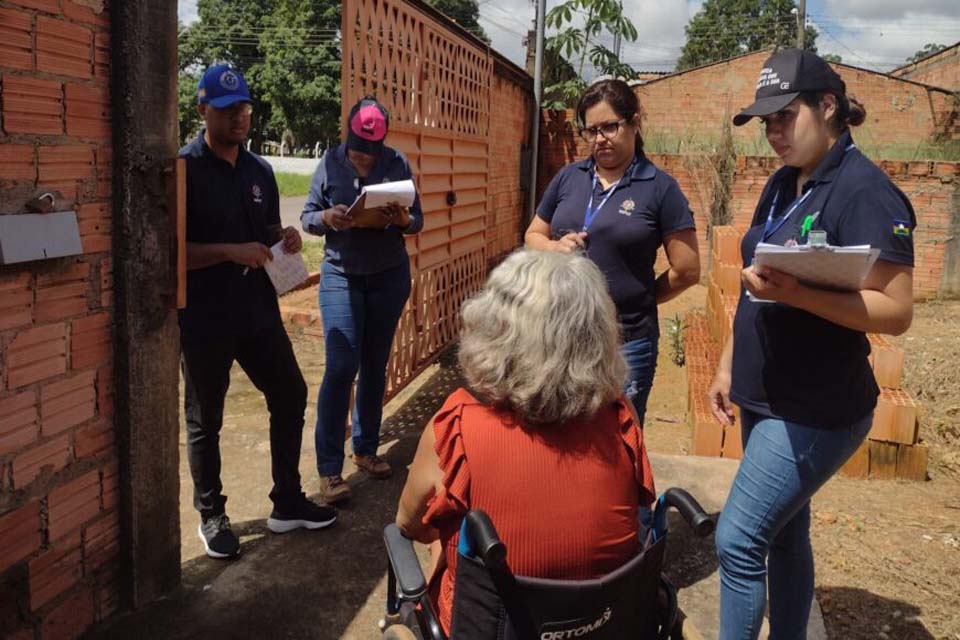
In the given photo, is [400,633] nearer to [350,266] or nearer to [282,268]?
[282,268]

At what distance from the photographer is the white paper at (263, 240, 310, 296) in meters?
2.99

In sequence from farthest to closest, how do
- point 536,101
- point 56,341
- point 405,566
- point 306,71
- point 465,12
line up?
point 465,12 → point 306,71 → point 536,101 → point 56,341 → point 405,566

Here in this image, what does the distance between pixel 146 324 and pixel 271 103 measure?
38.5 meters

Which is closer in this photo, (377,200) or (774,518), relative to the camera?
(774,518)

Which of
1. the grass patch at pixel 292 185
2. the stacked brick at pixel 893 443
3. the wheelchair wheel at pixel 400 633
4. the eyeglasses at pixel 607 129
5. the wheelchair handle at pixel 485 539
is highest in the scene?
the grass patch at pixel 292 185

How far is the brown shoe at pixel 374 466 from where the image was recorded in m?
3.90

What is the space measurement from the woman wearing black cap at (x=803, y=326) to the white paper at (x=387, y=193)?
5.28 feet

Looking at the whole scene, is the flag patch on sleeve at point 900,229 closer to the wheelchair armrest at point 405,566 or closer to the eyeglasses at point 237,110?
the wheelchair armrest at point 405,566

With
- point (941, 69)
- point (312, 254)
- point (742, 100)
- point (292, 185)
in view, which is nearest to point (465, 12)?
point (292, 185)

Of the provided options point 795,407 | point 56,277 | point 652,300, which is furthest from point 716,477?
point 56,277

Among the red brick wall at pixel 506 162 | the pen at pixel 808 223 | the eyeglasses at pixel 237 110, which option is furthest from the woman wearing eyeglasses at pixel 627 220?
the red brick wall at pixel 506 162

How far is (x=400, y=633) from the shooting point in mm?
1735

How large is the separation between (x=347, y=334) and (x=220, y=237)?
2.75 feet

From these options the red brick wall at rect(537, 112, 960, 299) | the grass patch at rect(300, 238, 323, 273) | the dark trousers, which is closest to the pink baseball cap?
the dark trousers
